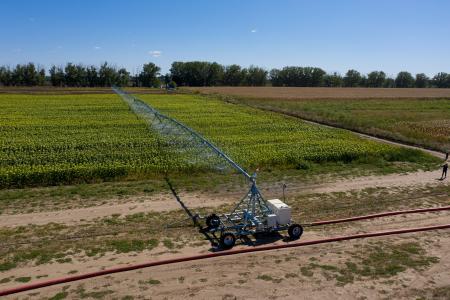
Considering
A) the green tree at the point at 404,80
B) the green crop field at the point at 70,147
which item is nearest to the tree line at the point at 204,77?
the green tree at the point at 404,80

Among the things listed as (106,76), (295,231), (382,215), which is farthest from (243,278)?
(106,76)

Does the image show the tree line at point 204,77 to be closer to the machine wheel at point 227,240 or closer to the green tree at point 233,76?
the green tree at point 233,76

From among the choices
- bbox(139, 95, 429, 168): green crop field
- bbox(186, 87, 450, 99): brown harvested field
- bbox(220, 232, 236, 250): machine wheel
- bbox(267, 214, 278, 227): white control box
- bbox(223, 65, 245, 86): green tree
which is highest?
bbox(223, 65, 245, 86): green tree

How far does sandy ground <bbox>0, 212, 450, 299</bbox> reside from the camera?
10609mm

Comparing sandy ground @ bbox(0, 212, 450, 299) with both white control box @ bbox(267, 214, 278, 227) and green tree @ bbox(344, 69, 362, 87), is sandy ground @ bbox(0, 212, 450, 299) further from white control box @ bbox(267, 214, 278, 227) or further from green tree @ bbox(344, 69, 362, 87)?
green tree @ bbox(344, 69, 362, 87)

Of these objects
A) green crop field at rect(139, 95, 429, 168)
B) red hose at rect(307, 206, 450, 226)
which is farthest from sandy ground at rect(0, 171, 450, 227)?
green crop field at rect(139, 95, 429, 168)

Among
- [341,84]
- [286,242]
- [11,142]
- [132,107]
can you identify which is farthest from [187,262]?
[341,84]

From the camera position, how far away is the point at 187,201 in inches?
709

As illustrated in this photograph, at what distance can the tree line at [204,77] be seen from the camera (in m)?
120

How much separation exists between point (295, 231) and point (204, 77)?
131m

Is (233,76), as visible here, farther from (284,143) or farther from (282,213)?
(282,213)

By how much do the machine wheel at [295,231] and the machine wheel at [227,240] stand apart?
2.09m

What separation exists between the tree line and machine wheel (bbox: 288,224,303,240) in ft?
348

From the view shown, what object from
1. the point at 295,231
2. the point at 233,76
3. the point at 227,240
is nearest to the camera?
the point at 227,240
